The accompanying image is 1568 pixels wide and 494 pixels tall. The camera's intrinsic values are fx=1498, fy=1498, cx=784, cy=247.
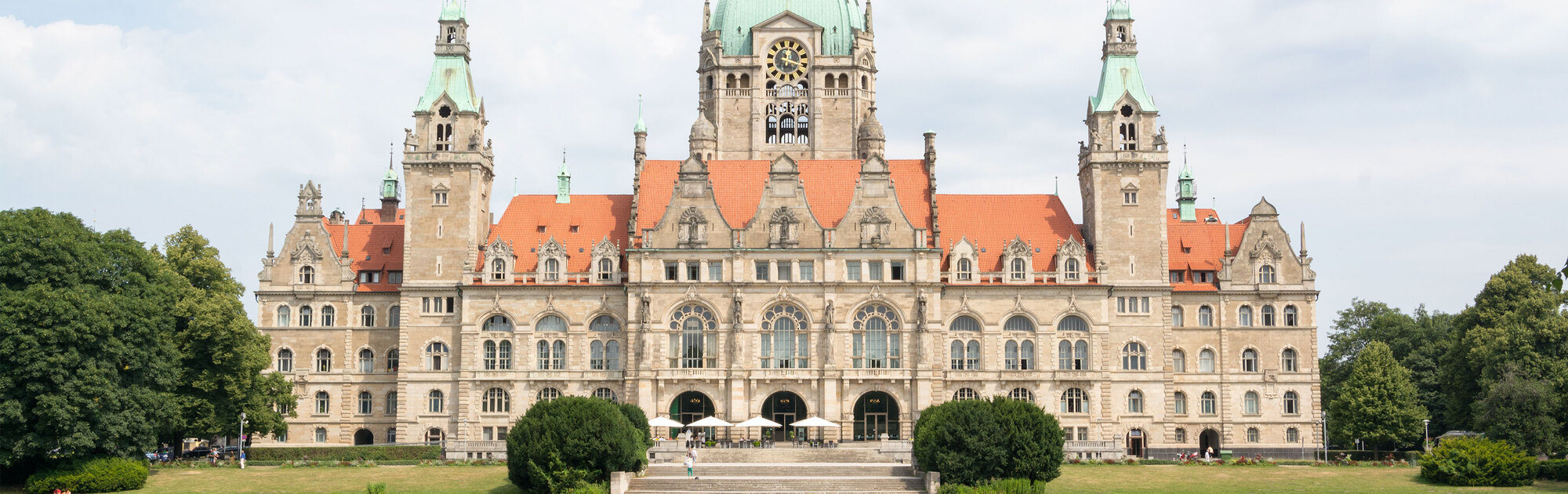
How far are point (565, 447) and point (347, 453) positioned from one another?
2149 cm

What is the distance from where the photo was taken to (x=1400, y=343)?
9994 cm

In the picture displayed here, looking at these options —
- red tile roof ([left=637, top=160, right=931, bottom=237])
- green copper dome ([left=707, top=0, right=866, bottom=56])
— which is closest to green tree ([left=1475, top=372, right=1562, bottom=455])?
red tile roof ([left=637, top=160, right=931, bottom=237])

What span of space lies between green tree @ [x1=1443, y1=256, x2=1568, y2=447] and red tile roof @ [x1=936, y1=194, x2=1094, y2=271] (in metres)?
20.5

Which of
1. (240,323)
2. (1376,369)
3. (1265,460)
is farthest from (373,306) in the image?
(1376,369)

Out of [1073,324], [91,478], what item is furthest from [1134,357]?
[91,478]

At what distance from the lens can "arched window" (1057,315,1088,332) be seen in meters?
84.0

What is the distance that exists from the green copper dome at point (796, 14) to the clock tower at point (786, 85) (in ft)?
0.24

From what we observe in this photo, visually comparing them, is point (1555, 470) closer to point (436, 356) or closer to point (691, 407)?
point (691, 407)

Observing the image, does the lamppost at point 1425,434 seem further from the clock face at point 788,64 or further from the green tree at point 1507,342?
the clock face at point 788,64

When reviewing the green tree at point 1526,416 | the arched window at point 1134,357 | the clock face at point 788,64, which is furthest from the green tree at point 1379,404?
the clock face at point 788,64

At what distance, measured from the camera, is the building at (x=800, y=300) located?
82.4 m

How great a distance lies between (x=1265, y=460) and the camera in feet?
253

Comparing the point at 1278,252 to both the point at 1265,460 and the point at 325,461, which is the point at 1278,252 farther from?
the point at 325,461

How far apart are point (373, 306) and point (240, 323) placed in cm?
1425
